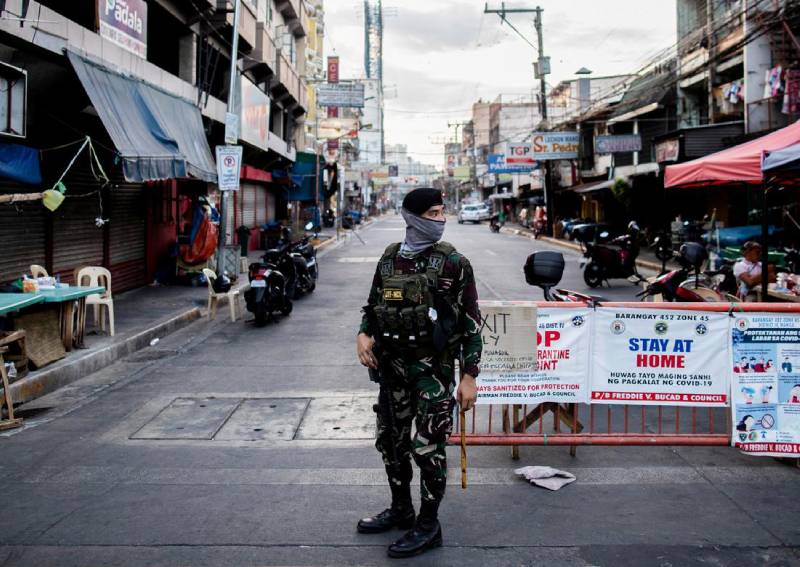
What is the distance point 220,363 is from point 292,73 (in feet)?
84.1

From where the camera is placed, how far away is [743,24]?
72.4 ft

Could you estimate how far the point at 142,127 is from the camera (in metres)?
12.0

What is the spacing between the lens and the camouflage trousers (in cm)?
405

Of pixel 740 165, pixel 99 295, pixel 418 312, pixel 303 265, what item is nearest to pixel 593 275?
pixel 303 265

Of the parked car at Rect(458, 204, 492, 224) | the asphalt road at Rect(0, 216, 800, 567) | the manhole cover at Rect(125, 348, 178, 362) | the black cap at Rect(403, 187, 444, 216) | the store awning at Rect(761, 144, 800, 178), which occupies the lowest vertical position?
the asphalt road at Rect(0, 216, 800, 567)

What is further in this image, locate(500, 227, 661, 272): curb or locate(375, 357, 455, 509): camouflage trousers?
locate(500, 227, 661, 272): curb

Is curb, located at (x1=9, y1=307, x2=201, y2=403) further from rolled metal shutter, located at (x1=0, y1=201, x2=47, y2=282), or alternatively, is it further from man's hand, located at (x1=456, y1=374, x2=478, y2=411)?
man's hand, located at (x1=456, y1=374, x2=478, y2=411)

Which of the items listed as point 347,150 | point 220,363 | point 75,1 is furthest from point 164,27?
point 347,150

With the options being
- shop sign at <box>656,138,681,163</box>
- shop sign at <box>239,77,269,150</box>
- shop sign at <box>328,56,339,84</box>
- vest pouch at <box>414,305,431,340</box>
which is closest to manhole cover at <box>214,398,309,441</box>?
vest pouch at <box>414,305,431,340</box>

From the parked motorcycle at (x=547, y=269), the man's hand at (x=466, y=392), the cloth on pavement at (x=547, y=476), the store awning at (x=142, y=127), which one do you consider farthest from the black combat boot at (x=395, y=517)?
the store awning at (x=142, y=127)

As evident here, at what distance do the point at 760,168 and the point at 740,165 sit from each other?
2.53ft

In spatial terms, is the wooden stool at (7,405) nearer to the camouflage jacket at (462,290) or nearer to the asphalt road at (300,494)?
the asphalt road at (300,494)

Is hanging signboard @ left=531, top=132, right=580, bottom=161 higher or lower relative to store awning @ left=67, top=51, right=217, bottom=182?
higher

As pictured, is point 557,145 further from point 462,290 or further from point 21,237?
point 462,290
